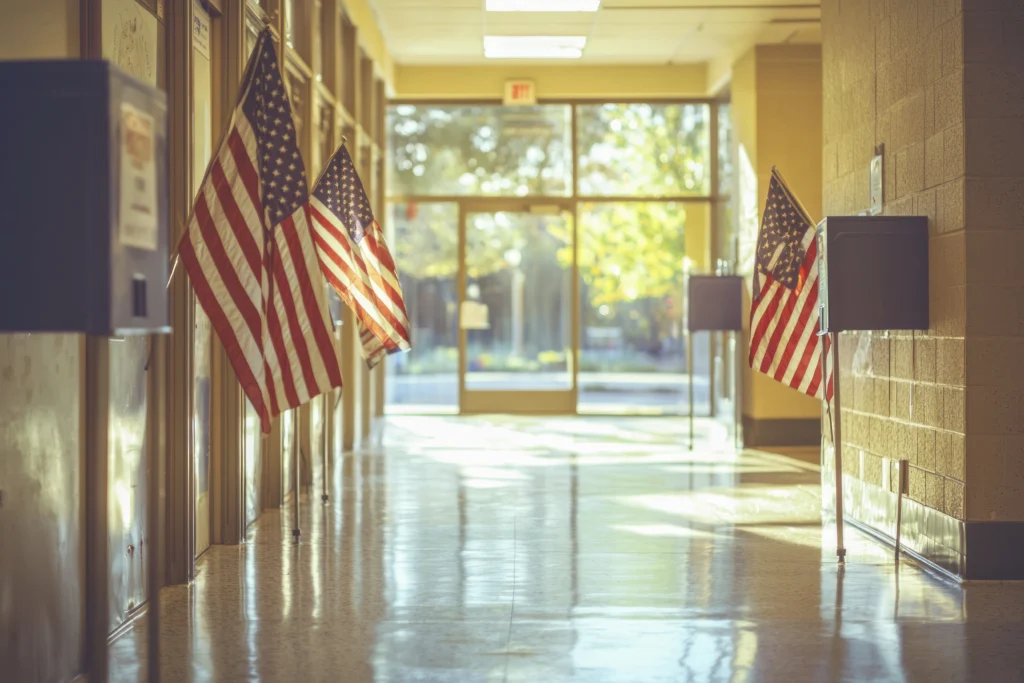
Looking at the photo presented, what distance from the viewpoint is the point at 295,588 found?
500cm

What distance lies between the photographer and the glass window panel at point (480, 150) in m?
13.5

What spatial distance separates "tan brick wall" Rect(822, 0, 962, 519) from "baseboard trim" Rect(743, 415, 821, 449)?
4102 mm

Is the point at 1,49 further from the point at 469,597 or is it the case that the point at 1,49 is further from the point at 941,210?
the point at 941,210

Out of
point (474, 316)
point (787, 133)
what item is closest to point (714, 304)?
point (787, 133)

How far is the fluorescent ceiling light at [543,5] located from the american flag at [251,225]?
5422 millimetres

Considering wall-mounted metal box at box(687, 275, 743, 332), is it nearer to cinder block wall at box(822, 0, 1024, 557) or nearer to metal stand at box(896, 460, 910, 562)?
cinder block wall at box(822, 0, 1024, 557)

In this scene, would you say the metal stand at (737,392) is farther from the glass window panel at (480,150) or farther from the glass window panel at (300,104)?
the glass window panel at (300,104)

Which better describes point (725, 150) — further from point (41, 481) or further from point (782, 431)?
→ point (41, 481)

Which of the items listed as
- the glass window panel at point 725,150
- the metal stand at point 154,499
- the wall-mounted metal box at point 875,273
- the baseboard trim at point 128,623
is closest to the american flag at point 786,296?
the wall-mounted metal box at point 875,273

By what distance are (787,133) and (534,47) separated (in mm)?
2667

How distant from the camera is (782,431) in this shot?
10805mm

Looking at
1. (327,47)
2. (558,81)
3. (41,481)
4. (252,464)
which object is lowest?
(252,464)

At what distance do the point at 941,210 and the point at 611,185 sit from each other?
832 cm

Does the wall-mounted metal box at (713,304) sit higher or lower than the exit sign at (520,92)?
lower
